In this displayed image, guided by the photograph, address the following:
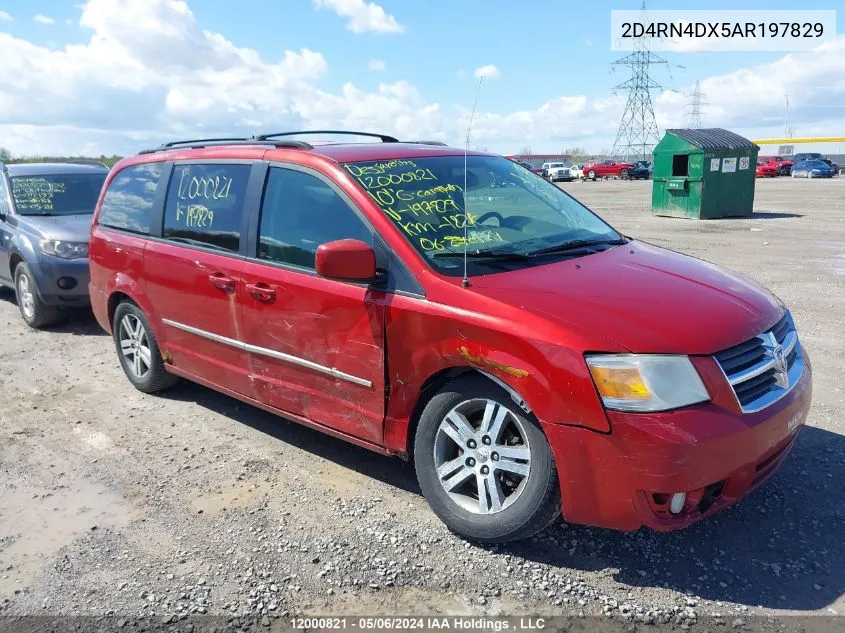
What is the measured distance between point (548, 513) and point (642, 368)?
0.75 m

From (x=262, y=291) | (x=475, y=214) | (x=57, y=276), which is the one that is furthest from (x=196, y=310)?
(x=57, y=276)

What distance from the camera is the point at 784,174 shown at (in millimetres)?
49781

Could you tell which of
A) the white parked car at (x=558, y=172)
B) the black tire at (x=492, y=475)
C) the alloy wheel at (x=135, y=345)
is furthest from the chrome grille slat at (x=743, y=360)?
the white parked car at (x=558, y=172)

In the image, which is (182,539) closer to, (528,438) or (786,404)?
(528,438)

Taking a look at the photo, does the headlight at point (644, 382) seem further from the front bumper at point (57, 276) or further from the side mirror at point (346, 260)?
the front bumper at point (57, 276)

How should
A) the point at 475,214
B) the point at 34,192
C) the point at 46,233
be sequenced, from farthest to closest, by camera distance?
the point at 34,192
the point at 46,233
the point at 475,214

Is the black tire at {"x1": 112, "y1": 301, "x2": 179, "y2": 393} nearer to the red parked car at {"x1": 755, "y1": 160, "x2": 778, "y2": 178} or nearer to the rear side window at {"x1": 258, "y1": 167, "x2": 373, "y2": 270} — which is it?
the rear side window at {"x1": 258, "y1": 167, "x2": 373, "y2": 270}

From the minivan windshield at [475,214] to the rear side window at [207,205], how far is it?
35.0 inches

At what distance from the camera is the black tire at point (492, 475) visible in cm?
292

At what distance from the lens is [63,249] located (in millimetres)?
7320

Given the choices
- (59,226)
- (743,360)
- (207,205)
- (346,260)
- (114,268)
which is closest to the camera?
(743,360)

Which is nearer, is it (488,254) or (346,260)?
(346,260)

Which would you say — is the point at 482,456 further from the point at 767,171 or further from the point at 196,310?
the point at 767,171

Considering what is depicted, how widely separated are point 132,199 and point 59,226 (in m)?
3.03
